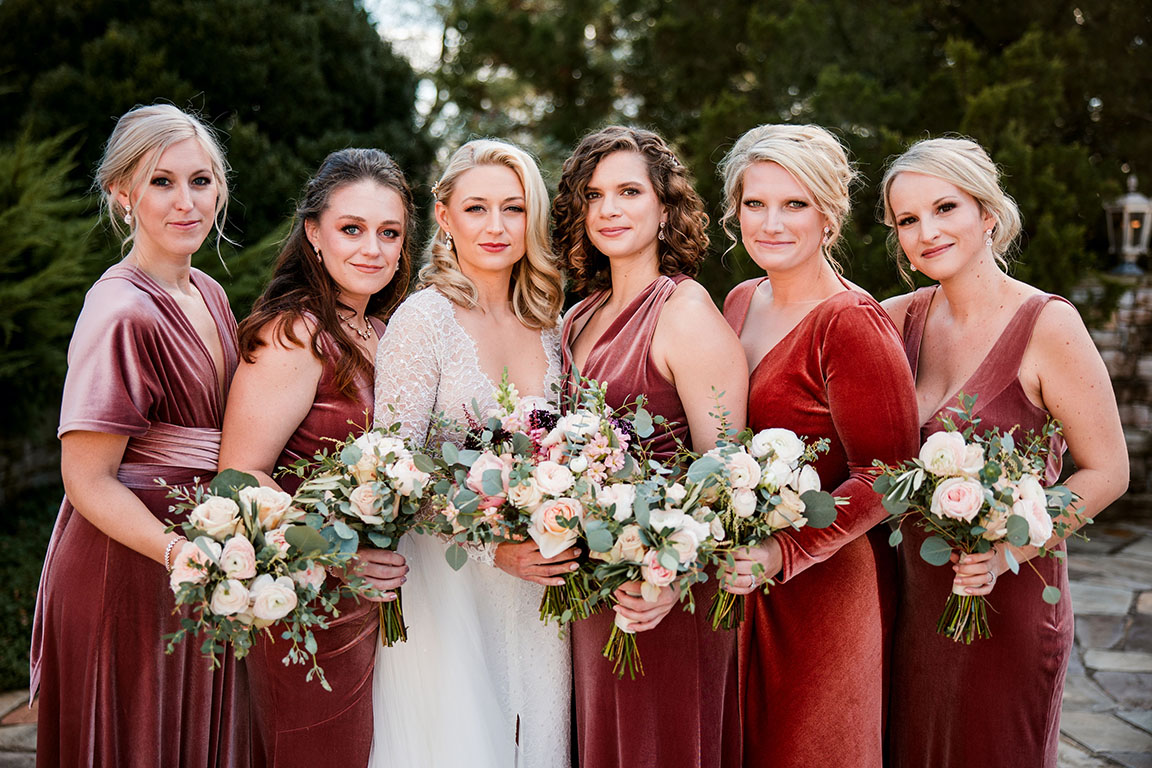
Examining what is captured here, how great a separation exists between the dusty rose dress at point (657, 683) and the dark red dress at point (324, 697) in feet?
2.14

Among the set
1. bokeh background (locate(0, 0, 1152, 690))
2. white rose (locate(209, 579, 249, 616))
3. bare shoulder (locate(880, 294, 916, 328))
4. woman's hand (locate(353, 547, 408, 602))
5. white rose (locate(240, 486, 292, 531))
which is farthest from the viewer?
bokeh background (locate(0, 0, 1152, 690))

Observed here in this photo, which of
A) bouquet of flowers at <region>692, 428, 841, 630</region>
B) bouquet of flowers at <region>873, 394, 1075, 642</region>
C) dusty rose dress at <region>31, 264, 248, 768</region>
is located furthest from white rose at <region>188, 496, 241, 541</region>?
bouquet of flowers at <region>873, 394, 1075, 642</region>

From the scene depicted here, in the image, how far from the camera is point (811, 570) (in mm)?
2975

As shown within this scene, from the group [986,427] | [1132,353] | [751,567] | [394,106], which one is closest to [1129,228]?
[1132,353]

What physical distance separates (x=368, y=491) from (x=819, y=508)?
1.20m

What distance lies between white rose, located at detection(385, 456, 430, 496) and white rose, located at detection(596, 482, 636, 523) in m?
0.49

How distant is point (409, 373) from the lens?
2979mm

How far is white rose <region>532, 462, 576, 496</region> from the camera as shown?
245 cm

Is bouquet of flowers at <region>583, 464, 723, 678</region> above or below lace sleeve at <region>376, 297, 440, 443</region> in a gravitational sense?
below

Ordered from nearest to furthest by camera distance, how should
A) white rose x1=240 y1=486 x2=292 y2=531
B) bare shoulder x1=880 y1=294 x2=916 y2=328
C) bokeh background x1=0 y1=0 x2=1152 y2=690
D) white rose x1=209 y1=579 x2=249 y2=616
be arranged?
white rose x1=209 y1=579 x2=249 y2=616 < white rose x1=240 y1=486 x2=292 y2=531 < bare shoulder x1=880 y1=294 x2=916 y2=328 < bokeh background x1=0 y1=0 x2=1152 y2=690

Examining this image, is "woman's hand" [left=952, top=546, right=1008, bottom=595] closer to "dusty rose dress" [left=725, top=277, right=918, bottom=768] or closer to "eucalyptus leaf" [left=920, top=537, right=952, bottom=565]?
"eucalyptus leaf" [left=920, top=537, right=952, bottom=565]

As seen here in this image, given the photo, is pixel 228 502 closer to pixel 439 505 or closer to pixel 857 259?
→ pixel 439 505

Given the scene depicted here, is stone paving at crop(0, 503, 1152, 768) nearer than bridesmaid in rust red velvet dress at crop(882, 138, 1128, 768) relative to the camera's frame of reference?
No

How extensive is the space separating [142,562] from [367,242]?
120cm
